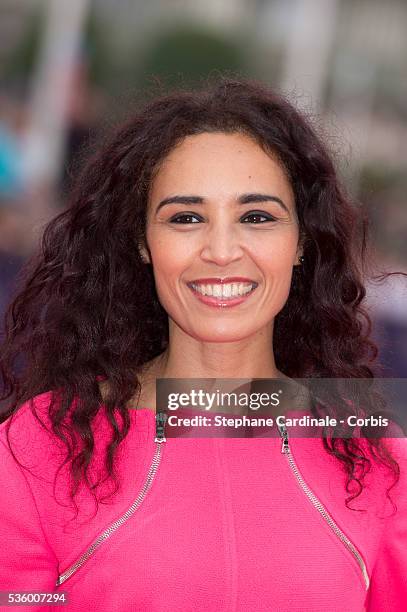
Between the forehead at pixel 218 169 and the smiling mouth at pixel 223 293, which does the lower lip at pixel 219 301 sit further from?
the forehead at pixel 218 169

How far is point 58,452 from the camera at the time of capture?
1718mm

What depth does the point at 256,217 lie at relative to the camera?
70.5 inches

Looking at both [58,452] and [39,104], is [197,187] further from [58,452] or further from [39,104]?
[39,104]

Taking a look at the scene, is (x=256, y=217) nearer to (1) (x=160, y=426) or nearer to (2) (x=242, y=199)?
(2) (x=242, y=199)

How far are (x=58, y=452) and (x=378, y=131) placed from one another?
15.4 ft

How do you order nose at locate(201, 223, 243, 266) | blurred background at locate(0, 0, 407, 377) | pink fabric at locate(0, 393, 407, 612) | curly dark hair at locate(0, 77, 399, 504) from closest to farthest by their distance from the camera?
pink fabric at locate(0, 393, 407, 612), nose at locate(201, 223, 243, 266), curly dark hair at locate(0, 77, 399, 504), blurred background at locate(0, 0, 407, 377)

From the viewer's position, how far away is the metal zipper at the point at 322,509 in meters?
1.69

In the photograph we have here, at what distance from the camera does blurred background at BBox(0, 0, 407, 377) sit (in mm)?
5766

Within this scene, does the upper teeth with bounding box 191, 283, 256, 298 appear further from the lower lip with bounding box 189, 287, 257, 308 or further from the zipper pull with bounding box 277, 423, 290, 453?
the zipper pull with bounding box 277, 423, 290, 453

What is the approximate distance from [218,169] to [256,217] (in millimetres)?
117

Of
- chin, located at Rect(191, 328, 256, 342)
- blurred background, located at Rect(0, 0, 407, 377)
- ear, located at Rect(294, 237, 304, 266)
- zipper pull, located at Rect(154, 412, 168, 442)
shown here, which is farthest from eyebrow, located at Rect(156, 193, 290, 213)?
blurred background, located at Rect(0, 0, 407, 377)

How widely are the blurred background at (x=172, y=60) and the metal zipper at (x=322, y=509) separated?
3.31 meters

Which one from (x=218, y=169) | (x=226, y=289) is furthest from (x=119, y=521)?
(x=218, y=169)

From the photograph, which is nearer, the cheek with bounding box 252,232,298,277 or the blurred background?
the cheek with bounding box 252,232,298,277
